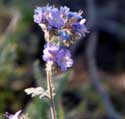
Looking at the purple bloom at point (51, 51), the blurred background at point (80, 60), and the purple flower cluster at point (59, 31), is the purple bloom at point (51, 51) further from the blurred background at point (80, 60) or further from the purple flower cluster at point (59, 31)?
the blurred background at point (80, 60)

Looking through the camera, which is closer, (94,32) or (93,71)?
(93,71)

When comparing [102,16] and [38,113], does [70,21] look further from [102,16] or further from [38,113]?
[102,16]

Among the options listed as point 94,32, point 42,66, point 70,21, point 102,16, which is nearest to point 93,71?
point 42,66

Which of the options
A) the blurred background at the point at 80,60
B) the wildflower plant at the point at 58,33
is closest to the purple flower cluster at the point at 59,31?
the wildflower plant at the point at 58,33

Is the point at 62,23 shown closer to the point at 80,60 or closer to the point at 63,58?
the point at 63,58

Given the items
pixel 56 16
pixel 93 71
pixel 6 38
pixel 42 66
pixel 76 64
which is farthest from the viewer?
pixel 76 64

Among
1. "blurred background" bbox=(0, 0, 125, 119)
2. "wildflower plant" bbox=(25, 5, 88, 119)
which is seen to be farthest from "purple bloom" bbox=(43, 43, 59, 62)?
"blurred background" bbox=(0, 0, 125, 119)

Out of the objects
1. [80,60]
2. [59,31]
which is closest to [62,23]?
[59,31]
